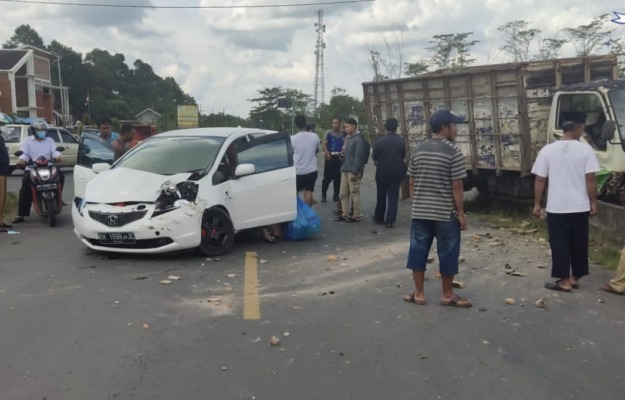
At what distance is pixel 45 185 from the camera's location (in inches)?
411

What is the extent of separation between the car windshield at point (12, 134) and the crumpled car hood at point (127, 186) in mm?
14937

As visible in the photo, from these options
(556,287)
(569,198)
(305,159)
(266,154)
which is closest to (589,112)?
(569,198)

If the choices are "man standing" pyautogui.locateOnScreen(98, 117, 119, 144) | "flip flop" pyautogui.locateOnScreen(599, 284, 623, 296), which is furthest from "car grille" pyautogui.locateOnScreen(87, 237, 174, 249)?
"flip flop" pyautogui.locateOnScreen(599, 284, 623, 296)

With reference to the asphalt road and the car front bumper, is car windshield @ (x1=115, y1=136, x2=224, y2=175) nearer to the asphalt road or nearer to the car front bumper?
the car front bumper

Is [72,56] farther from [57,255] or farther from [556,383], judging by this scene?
[556,383]

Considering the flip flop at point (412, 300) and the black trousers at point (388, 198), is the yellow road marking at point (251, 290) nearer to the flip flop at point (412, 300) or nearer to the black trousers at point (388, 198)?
the flip flop at point (412, 300)

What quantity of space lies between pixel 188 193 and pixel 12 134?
16.3 meters

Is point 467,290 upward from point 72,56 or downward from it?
downward

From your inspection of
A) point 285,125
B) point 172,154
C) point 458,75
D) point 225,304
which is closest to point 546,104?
point 458,75

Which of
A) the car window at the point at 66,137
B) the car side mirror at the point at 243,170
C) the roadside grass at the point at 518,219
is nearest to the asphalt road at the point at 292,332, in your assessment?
the roadside grass at the point at 518,219

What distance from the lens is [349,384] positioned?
4250 mm

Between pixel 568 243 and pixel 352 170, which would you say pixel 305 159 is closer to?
pixel 352 170

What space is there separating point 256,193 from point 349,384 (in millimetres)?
4892

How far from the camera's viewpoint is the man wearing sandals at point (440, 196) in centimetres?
581
